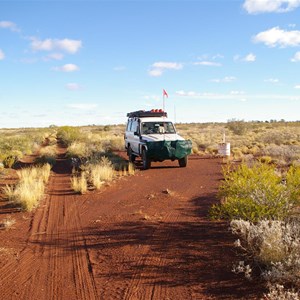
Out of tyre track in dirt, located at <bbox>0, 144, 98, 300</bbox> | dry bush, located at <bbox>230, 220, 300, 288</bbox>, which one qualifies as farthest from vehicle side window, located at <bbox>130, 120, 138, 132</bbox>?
dry bush, located at <bbox>230, 220, 300, 288</bbox>

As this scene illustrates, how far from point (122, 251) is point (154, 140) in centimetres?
930

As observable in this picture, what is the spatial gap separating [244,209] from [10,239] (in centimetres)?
473

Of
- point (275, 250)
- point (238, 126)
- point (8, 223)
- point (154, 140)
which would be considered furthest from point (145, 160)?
point (238, 126)

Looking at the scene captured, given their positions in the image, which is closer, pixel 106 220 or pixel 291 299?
pixel 291 299

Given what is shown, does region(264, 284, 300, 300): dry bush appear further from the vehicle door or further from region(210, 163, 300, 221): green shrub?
the vehicle door

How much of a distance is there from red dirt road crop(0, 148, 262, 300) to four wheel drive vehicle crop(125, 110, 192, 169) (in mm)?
4476

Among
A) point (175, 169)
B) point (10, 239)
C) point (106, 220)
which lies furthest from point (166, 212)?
point (175, 169)

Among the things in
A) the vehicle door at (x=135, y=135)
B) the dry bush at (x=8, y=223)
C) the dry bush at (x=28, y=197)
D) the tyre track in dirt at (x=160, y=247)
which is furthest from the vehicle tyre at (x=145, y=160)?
the dry bush at (x=8, y=223)

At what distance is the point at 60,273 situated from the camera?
5891mm

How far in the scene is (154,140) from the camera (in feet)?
51.4

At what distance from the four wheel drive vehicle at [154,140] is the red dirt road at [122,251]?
176 inches

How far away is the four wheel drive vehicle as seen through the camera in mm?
15547

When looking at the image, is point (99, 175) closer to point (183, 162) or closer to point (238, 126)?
point (183, 162)

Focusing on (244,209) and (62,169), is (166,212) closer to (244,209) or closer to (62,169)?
(244,209)
